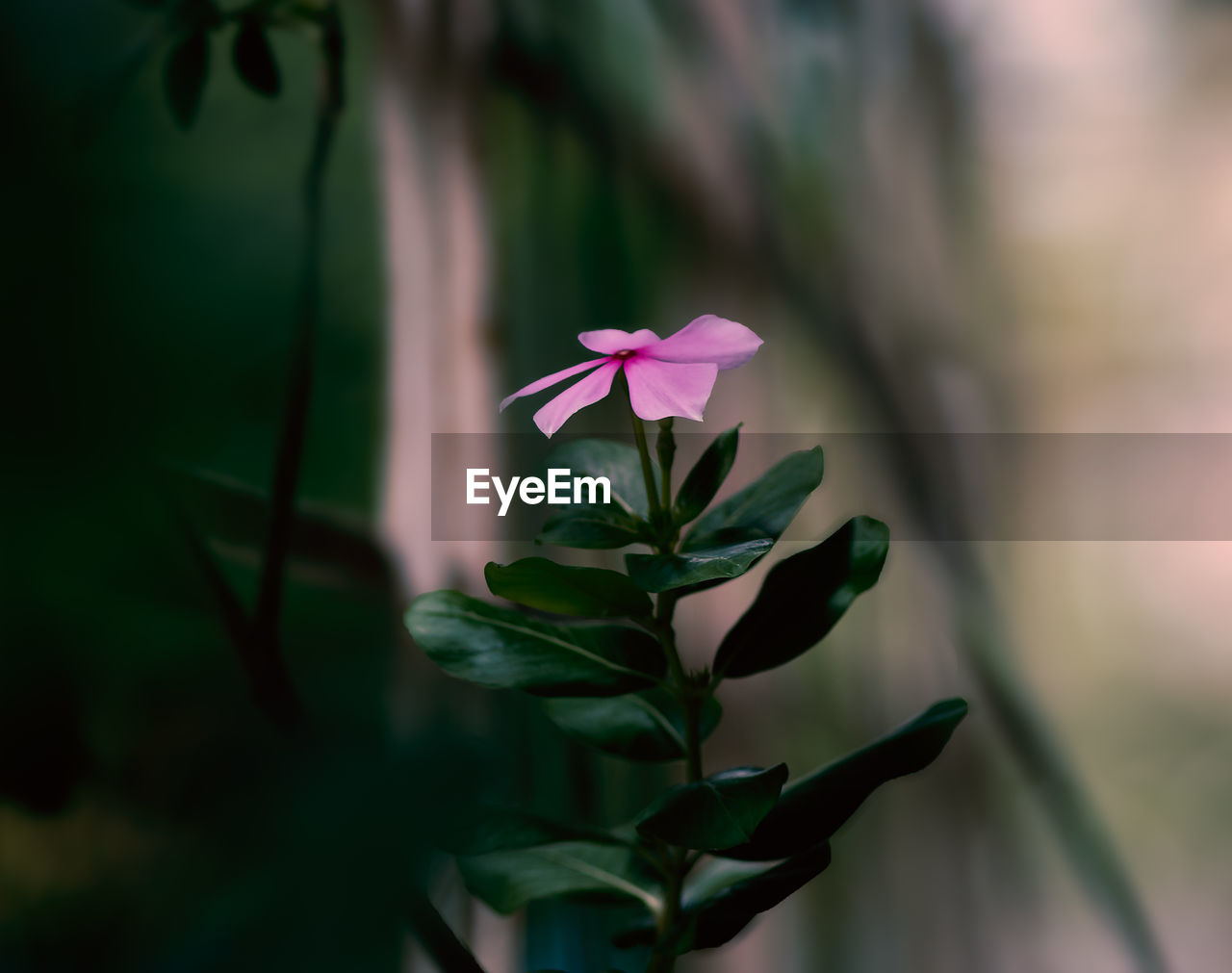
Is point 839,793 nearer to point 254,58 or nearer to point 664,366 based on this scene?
point 664,366

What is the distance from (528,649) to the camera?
0.42m

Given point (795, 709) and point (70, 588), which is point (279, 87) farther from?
point (795, 709)

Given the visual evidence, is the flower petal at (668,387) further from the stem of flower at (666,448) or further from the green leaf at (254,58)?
the green leaf at (254,58)

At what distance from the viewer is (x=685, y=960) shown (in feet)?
2.12

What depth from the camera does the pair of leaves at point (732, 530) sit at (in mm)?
364

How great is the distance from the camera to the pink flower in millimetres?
371

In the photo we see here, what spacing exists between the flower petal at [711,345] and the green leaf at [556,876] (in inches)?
12.0

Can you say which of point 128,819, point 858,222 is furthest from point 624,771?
point 858,222

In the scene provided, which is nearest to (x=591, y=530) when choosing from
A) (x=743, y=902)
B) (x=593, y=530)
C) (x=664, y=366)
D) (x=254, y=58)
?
(x=593, y=530)

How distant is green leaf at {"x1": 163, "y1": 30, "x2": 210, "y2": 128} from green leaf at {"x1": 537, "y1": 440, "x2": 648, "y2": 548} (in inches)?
18.8

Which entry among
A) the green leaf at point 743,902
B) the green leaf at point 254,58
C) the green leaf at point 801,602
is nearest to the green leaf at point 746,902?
the green leaf at point 743,902

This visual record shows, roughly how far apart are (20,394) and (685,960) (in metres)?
0.73

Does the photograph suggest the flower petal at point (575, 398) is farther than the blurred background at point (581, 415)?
No

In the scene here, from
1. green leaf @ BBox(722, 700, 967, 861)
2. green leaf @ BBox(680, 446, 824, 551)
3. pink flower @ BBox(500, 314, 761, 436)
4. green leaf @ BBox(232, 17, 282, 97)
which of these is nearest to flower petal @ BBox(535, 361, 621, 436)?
pink flower @ BBox(500, 314, 761, 436)
